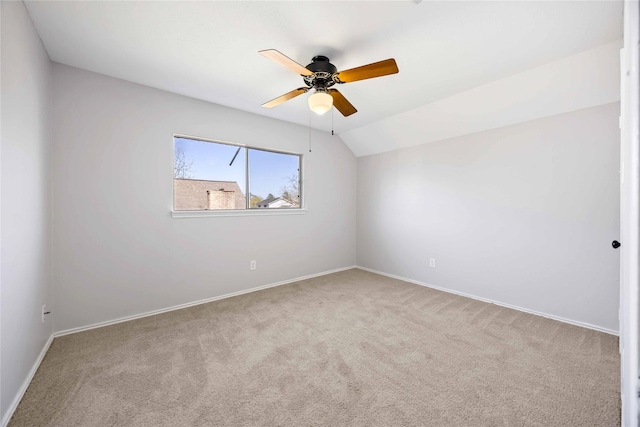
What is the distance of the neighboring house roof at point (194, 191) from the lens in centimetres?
298

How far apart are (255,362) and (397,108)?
3.13 meters

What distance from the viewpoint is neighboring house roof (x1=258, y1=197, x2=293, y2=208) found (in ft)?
12.1

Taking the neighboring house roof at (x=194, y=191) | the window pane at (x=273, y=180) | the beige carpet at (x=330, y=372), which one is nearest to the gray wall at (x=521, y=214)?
the beige carpet at (x=330, y=372)

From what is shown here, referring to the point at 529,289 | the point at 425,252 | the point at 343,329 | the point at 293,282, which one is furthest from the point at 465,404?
the point at 293,282

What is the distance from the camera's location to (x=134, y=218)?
2652mm

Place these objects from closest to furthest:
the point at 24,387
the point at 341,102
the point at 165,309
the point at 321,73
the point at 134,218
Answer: the point at 24,387 < the point at 321,73 < the point at 341,102 < the point at 134,218 < the point at 165,309

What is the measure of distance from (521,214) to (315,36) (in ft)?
9.24

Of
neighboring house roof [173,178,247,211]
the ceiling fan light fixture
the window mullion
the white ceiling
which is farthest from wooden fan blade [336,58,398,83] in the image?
neighboring house roof [173,178,247,211]

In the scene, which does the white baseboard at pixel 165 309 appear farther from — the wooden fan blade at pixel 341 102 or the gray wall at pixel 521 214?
the wooden fan blade at pixel 341 102

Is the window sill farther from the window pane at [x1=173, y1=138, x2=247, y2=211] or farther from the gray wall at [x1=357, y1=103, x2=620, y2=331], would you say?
the gray wall at [x1=357, y1=103, x2=620, y2=331]

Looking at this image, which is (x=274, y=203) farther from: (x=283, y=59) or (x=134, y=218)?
(x=283, y=59)

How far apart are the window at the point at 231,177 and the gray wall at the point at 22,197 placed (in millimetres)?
1097

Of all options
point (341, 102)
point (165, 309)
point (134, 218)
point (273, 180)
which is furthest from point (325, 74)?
point (165, 309)

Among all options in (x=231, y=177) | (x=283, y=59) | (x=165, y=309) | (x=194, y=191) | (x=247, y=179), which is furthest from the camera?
(x=247, y=179)
